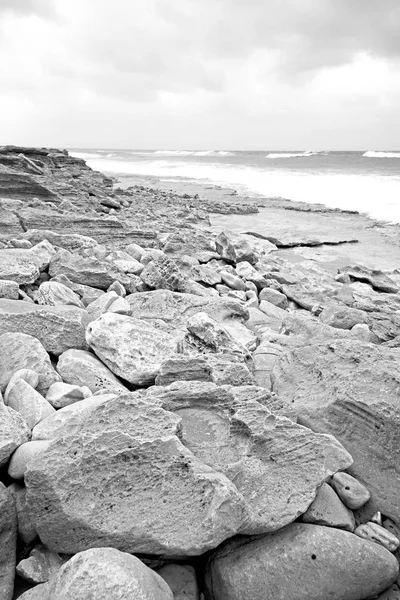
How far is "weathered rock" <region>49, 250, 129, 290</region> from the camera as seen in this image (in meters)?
4.85

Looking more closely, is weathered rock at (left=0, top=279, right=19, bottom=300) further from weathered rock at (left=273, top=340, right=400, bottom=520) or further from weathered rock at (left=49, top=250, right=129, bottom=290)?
weathered rock at (left=273, top=340, right=400, bottom=520)

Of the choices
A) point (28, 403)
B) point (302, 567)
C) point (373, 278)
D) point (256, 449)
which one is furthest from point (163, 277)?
point (373, 278)

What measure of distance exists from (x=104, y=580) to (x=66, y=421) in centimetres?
86

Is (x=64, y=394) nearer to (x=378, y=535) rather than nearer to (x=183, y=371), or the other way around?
(x=183, y=371)

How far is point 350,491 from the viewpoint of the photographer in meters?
2.26

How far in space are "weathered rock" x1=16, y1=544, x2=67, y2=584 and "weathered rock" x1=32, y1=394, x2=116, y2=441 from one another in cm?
45

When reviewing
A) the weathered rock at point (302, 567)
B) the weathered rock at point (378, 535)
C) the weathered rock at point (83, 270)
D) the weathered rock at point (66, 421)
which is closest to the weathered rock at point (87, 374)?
the weathered rock at point (66, 421)

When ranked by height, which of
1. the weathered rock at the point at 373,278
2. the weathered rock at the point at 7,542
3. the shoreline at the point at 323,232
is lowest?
the shoreline at the point at 323,232

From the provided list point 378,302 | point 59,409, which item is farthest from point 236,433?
point 378,302

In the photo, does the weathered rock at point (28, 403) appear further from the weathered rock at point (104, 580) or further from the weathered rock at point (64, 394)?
the weathered rock at point (104, 580)

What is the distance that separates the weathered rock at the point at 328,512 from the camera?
207 centimetres

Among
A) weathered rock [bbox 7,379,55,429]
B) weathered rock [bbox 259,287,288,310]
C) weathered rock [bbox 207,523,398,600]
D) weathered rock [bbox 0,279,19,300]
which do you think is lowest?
weathered rock [bbox 259,287,288,310]

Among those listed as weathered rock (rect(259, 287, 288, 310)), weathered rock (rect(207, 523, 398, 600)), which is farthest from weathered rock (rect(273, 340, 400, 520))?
weathered rock (rect(259, 287, 288, 310))

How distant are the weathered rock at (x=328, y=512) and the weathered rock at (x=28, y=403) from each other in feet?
4.36
